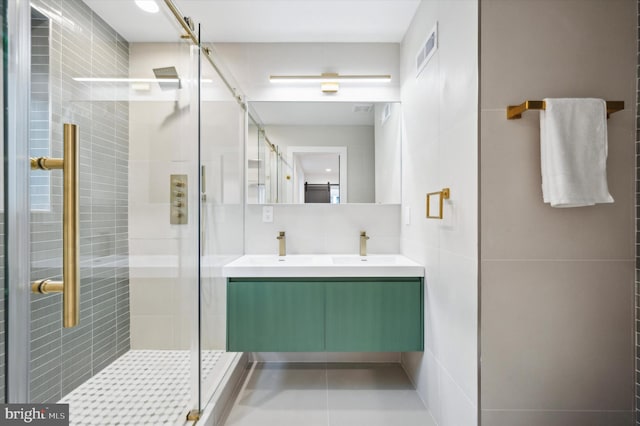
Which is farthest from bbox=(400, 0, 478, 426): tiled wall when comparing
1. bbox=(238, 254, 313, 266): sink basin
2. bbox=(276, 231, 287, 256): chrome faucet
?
bbox=(276, 231, 287, 256): chrome faucet

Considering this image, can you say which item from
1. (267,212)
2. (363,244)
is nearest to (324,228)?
(363,244)

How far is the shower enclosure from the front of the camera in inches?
28.4

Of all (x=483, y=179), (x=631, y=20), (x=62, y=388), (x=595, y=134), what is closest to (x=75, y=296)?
(x=62, y=388)

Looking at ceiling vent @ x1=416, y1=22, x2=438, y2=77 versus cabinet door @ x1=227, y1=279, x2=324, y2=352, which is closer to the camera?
ceiling vent @ x1=416, y1=22, x2=438, y2=77

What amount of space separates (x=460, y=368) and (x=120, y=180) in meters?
1.56

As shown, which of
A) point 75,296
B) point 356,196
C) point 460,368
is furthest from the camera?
point 356,196

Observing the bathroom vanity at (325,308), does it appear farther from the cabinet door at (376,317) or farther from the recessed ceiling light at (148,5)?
the recessed ceiling light at (148,5)

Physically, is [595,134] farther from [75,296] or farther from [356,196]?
[75,296]

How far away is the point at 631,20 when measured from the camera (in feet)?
4.28

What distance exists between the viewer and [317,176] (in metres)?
2.55

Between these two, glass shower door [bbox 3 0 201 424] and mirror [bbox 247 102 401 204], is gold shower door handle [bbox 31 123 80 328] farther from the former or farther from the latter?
mirror [bbox 247 102 401 204]

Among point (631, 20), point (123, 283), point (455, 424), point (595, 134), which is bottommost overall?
point (455, 424)

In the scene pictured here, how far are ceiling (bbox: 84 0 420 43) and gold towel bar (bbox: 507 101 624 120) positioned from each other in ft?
3.97

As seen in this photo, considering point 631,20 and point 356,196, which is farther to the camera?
point 356,196
